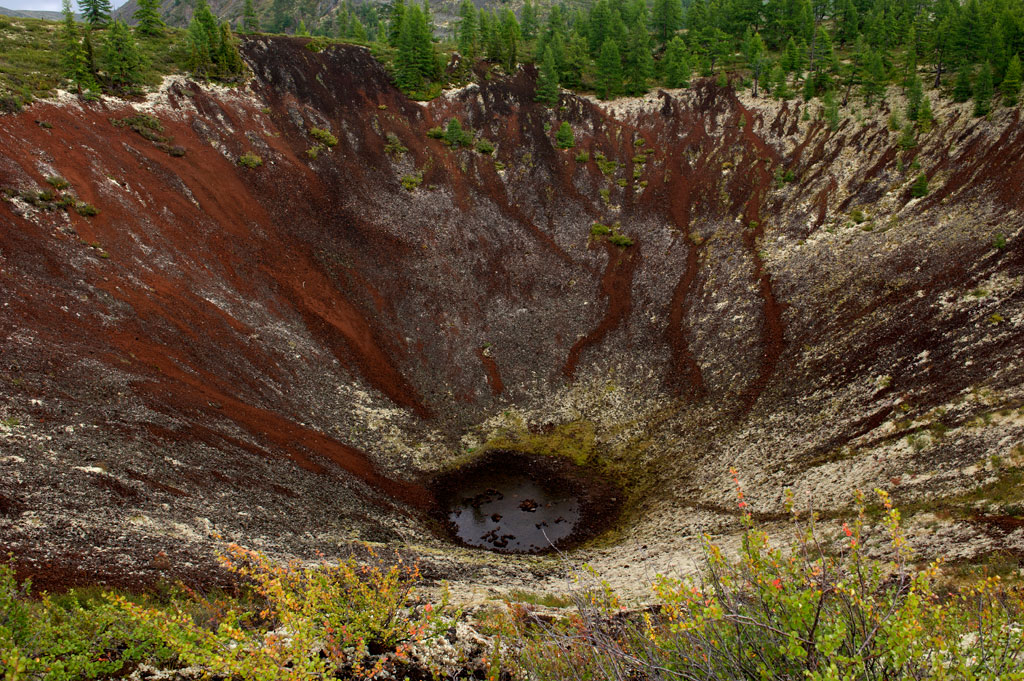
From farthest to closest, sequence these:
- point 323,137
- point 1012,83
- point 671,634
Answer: point 323,137 < point 1012,83 < point 671,634

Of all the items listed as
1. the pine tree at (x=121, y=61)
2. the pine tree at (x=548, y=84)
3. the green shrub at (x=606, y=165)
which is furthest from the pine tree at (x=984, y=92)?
the pine tree at (x=121, y=61)

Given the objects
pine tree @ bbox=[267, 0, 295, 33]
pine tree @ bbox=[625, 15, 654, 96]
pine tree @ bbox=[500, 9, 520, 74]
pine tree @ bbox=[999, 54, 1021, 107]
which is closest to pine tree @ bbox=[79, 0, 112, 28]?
pine tree @ bbox=[500, 9, 520, 74]

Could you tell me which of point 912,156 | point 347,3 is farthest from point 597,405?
point 347,3

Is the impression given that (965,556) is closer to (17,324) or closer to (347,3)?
(17,324)

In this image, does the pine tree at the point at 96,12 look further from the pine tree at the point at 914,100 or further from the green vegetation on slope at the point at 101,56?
the pine tree at the point at 914,100

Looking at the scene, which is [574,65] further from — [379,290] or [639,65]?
[379,290]

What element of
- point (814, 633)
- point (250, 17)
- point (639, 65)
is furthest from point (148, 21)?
point (814, 633)
